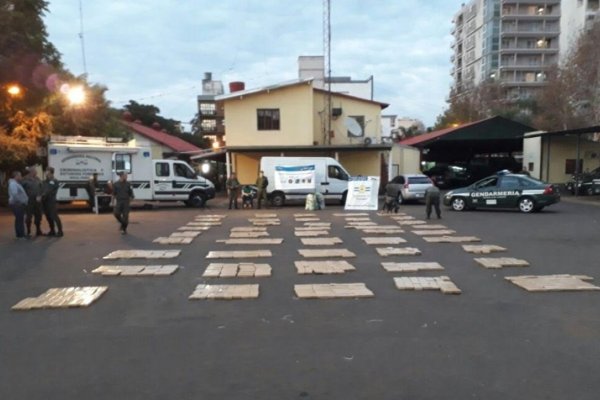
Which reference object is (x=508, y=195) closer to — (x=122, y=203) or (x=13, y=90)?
(x=122, y=203)

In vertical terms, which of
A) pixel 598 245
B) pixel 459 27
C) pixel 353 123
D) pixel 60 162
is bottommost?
pixel 598 245

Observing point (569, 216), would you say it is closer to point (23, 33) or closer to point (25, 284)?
point (25, 284)

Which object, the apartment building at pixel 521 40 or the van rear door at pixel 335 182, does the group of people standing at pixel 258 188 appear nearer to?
the van rear door at pixel 335 182

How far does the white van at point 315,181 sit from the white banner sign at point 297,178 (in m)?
0.10

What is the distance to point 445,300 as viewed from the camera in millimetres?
6246

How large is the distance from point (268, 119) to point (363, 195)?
10.1 m

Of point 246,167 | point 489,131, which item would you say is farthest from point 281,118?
Result: point 489,131

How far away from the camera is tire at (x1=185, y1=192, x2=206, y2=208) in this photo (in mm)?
21391

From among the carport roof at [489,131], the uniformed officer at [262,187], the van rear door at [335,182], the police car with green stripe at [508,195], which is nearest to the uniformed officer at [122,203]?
the uniformed officer at [262,187]

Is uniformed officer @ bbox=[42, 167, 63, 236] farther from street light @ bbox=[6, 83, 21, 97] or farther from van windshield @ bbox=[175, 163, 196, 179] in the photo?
van windshield @ bbox=[175, 163, 196, 179]

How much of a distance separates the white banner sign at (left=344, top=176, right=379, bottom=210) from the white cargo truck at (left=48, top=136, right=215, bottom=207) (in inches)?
258

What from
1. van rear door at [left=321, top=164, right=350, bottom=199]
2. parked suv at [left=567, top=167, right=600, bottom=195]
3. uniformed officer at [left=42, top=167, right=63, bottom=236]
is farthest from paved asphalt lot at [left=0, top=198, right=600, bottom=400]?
parked suv at [left=567, top=167, right=600, bottom=195]

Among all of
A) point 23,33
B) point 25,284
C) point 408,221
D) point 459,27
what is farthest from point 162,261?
point 459,27

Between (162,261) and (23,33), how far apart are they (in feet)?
39.2
